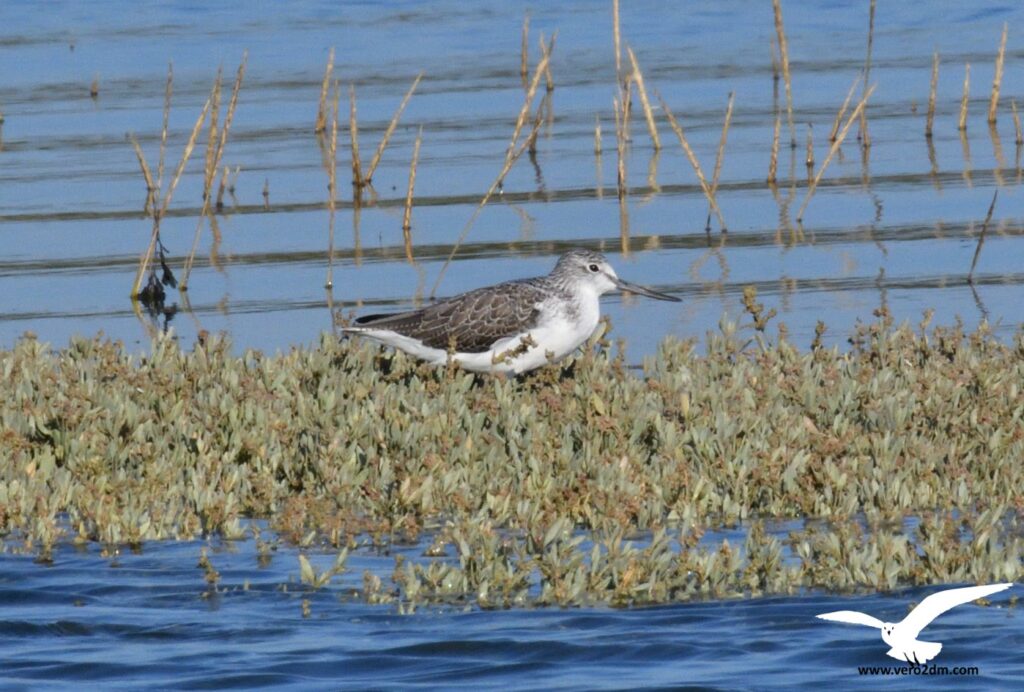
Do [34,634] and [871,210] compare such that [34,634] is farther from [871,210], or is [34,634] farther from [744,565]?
[871,210]

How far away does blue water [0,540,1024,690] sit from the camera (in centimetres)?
629

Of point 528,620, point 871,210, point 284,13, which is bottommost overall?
point 528,620

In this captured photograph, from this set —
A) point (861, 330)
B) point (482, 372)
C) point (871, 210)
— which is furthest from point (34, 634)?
point (871, 210)

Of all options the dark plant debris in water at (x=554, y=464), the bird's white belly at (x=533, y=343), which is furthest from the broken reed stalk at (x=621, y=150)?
the bird's white belly at (x=533, y=343)

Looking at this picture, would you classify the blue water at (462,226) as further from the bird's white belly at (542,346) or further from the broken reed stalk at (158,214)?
the bird's white belly at (542,346)

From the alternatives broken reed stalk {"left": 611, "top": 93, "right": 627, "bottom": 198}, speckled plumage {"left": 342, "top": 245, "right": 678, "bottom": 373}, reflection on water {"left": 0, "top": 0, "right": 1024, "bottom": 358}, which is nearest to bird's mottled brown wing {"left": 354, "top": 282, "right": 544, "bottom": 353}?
speckled plumage {"left": 342, "top": 245, "right": 678, "bottom": 373}

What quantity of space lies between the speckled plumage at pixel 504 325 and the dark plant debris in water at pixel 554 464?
→ 183mm

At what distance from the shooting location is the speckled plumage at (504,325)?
36.4 feet

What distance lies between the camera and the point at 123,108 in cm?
2877

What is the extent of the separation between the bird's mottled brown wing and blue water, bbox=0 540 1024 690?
12.6 ft

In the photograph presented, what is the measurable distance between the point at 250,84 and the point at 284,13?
485 inches

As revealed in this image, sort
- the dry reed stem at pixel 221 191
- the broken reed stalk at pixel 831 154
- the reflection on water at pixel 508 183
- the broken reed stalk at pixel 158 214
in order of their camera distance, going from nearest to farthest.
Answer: the broken reed stalk at pixel 158 214
the reflection on water at pixel 508 183
the broken reed stalk at pixel 831 154
the dry reed stem at pixel 221 191

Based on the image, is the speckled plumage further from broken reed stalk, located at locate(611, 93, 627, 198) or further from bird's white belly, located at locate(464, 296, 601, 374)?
broken reed stalk, located at locate(611, 93, 627, 198)

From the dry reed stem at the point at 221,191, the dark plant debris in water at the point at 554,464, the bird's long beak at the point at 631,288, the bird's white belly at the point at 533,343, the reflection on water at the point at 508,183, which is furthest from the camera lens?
the dry reed stem at the point at 221,191
